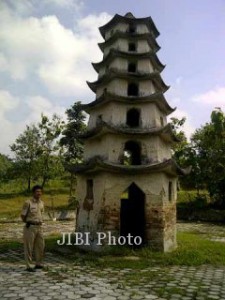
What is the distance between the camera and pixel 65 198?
3722 centimetres

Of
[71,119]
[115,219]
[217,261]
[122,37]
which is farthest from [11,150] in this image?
[217,261]

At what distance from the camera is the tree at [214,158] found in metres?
30.2

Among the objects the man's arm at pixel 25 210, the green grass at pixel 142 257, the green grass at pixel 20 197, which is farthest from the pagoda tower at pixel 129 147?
the green grass at pixel 20 197

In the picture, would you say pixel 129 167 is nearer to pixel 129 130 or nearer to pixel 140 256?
pixel 129 130

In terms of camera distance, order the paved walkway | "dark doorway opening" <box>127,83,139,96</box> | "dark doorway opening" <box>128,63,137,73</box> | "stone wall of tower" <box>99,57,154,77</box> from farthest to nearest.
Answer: "dark doorway opening" <box>128,63,137,73</box> < "stone wall of tower" <box>99,57,154,77</box> < "dark doorway opening" <box>127,83,139,96</box> < the paved walkway

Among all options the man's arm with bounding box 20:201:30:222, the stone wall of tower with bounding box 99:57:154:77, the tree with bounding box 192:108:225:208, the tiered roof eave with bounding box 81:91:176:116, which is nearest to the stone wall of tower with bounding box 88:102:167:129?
the tiered roof eave with bounding box 81:91:176:116

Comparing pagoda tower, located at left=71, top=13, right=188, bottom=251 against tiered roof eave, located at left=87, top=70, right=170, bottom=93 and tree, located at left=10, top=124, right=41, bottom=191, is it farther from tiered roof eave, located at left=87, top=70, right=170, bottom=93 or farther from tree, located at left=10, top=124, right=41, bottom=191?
tree, located at left=10, top=124, right=41, bottom=191

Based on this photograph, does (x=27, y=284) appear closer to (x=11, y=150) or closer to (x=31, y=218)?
(x=31, y=218)

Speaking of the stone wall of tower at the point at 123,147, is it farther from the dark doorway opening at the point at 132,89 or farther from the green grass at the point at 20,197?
the green grass at the point at 20,197

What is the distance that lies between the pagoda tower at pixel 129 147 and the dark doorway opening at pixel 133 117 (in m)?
0.04

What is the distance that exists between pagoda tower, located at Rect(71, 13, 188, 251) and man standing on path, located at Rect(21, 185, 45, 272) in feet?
10.6

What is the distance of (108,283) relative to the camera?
8.55 meters

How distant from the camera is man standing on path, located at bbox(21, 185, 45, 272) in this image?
9.55 m

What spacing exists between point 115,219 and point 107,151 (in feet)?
8.51
